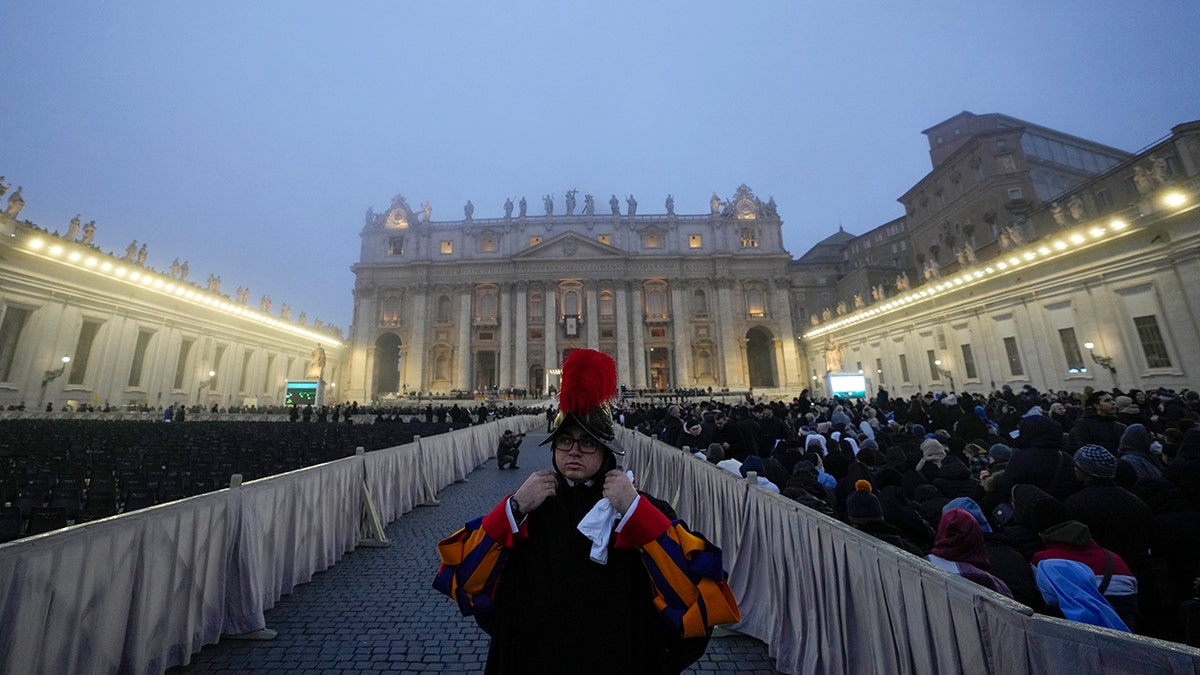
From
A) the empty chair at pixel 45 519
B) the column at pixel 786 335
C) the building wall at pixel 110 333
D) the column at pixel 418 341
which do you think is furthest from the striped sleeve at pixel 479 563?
the column at pixel 786 335

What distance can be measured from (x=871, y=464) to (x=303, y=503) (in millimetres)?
6521

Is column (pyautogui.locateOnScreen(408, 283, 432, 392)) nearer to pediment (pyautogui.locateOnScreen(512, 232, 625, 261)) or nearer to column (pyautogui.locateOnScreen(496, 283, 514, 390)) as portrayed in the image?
column (pyautogui.locateOnScreen(496, 283, 514, 390))

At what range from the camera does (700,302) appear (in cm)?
4522

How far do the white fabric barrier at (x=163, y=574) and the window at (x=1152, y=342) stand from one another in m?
23.8

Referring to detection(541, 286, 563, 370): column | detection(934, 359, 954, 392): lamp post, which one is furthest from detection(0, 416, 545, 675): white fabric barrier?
detection(541, 286, 563, 370): column

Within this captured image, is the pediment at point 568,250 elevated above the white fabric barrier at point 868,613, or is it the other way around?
the pediment at point 568,250

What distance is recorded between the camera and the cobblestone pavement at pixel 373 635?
353 cm

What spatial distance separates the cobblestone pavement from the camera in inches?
139

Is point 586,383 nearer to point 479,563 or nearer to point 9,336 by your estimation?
point 479,563

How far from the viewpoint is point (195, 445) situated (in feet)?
33.2

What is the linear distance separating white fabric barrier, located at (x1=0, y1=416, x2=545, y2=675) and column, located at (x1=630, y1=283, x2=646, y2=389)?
36842 millimetres

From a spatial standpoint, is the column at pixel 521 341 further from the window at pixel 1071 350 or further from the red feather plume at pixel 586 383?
the red feather plume at pixel 586 383

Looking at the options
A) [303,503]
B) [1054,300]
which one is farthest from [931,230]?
[303,503]

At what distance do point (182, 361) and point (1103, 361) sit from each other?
45764mm
